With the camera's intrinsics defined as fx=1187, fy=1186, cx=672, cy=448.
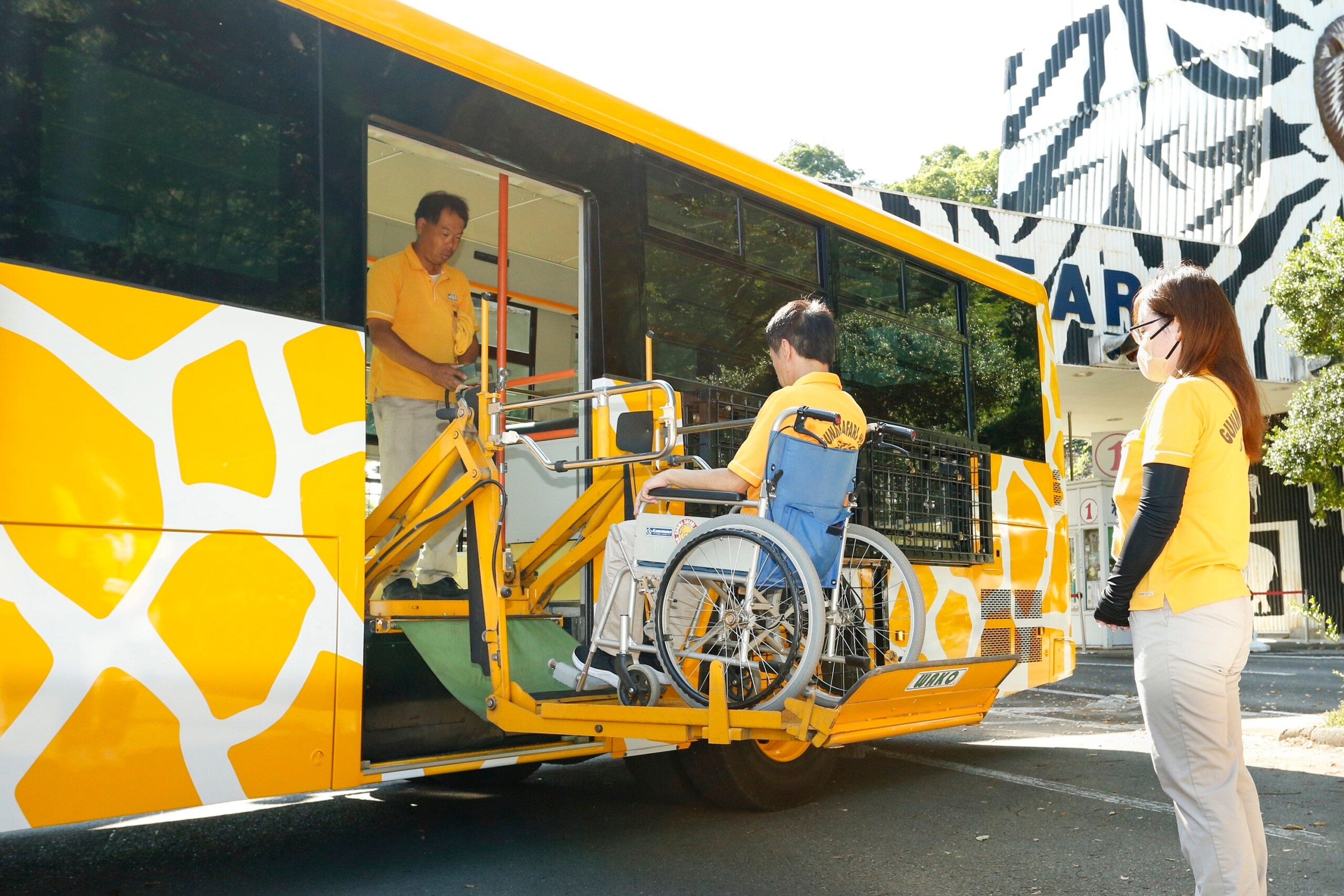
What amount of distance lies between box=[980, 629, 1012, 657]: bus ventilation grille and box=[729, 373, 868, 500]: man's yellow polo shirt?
298 cm

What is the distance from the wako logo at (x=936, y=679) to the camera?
13.6 ft

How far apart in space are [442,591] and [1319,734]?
5.67 m

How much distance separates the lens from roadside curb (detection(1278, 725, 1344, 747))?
23.6 ft

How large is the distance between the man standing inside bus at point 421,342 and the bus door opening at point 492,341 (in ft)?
Answer: 0.41

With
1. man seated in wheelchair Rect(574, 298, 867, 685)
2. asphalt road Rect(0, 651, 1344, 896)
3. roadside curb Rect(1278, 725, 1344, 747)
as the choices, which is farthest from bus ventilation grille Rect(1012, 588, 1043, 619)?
man seated in wheelchair Rect(574, 298, 867, 685)

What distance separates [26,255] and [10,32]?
621mm

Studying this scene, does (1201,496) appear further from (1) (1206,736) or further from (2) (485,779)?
Result: (2) (485,779)

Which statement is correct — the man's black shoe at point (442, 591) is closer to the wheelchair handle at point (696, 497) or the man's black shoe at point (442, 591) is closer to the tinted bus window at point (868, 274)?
the wheelchair handle at point (696, 497)

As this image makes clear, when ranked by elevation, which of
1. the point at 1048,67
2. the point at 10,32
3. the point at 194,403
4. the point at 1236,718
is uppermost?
the point at 1048,67

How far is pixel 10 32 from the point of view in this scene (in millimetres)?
3285

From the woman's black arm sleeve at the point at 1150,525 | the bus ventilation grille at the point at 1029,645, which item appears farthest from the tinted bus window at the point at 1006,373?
the woman's black arm sleeve at the point at 1150,525

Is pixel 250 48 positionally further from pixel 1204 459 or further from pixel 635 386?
pixel 1204 459

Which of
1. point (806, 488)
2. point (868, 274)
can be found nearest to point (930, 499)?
point (868, 274)

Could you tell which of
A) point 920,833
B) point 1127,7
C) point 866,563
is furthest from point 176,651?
point 1127,7
